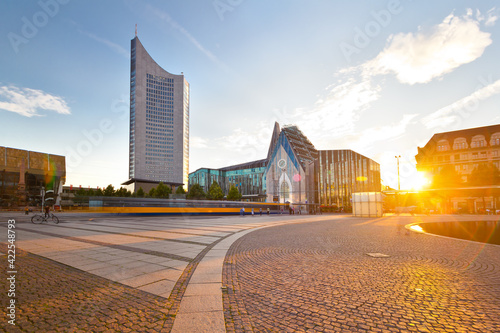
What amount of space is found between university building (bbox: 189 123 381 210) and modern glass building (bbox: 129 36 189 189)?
3825cm

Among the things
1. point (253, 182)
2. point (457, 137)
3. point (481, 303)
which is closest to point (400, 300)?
point (481, 303)

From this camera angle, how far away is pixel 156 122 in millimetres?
167375

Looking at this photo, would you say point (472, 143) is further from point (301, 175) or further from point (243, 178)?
point (243, 178)

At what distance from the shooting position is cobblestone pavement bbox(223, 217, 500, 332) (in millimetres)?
3242

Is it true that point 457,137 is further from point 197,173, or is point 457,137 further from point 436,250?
point 197,173

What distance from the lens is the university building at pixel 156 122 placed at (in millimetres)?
159625

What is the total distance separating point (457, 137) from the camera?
68562 mm

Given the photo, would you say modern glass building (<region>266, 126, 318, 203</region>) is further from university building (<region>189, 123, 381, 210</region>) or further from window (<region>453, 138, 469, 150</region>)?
window (<region>453, 138, 469, 150</region>)

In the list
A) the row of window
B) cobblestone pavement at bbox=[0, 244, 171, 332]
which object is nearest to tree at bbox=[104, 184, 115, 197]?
cobblestone pavement at bbox=[0, 244, 171, 332]

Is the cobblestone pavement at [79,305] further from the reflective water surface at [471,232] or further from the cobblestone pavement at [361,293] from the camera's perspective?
the reflective water surface at [471,232]

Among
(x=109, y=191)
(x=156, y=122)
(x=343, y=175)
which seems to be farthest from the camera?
(x=156, y=122)

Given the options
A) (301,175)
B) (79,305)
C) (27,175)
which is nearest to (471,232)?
(79,305)

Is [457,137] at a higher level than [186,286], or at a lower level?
higher

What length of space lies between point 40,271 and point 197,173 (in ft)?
453
